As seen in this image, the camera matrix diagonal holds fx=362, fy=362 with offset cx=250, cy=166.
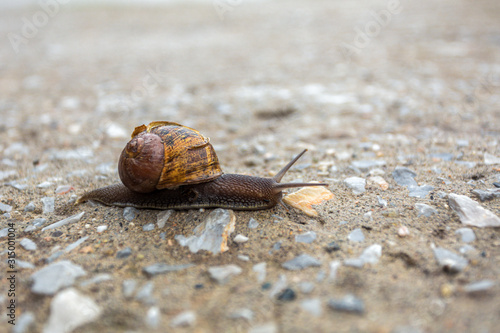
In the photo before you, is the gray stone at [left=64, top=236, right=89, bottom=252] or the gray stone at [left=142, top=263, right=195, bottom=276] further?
the gray stone at [left=64, top=236, right=89, bottom=252]

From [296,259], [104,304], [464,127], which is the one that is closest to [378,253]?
[296,259]

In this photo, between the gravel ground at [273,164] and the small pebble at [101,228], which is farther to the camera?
the small pebble at [101,228]

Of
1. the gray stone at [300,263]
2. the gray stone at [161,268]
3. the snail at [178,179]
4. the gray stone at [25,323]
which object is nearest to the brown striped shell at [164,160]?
the snail at [178,179]

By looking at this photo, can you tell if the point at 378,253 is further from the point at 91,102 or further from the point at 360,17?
the point at 360,17

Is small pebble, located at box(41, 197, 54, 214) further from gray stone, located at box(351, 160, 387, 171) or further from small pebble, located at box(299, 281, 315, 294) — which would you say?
gray stone, located at box(351, 160, 387, 171)

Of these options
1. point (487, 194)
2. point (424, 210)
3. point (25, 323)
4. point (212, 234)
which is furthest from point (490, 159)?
point (25, 323)

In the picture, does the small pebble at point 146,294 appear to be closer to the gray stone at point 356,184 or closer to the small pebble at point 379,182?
the gray stone at point 356,184

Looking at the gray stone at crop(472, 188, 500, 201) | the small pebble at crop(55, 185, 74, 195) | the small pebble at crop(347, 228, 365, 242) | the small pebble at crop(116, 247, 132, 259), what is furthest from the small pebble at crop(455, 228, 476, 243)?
the small pebble at crop(55, 185, 74, 195)
